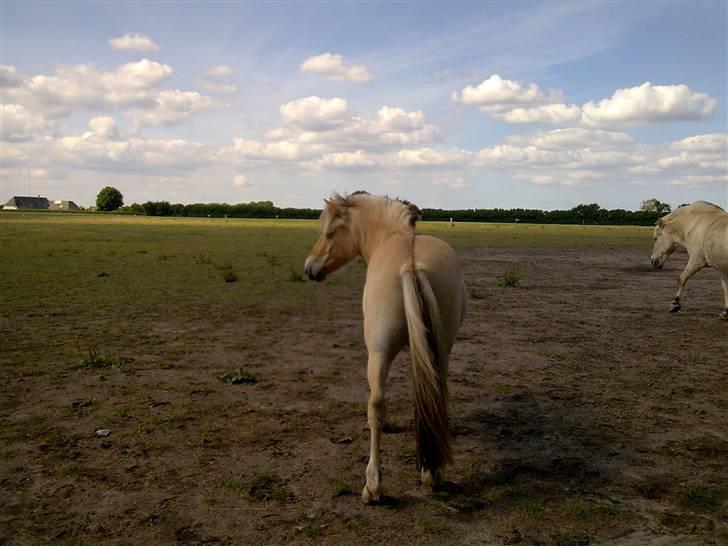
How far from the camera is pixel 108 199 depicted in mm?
134375

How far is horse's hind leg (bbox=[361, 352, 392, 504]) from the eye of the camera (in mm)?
3930

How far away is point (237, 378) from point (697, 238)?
9868mm

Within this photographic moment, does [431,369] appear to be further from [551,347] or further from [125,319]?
[125,319]

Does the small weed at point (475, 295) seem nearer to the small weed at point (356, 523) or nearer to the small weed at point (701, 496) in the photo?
the small weed at point (701, 496)

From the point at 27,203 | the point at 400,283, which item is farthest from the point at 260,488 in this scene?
the point at 27,203

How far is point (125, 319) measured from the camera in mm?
10516

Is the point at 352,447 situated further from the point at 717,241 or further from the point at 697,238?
the point at 697,238

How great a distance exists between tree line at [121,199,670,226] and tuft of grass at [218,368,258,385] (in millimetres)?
73895

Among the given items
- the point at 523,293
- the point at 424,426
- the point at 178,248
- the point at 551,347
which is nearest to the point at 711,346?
the point at 551,347

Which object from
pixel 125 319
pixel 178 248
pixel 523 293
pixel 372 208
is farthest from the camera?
pixel 178 248

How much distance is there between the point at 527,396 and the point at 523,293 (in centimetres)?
855

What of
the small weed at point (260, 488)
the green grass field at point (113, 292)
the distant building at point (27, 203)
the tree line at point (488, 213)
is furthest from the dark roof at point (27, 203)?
the small weed at point (260, 488)

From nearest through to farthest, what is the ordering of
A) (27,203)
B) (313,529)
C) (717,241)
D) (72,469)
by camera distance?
(313,529) < (72,469) < (717,241) < (27,203)

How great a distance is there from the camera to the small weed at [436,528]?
11.6 feet
